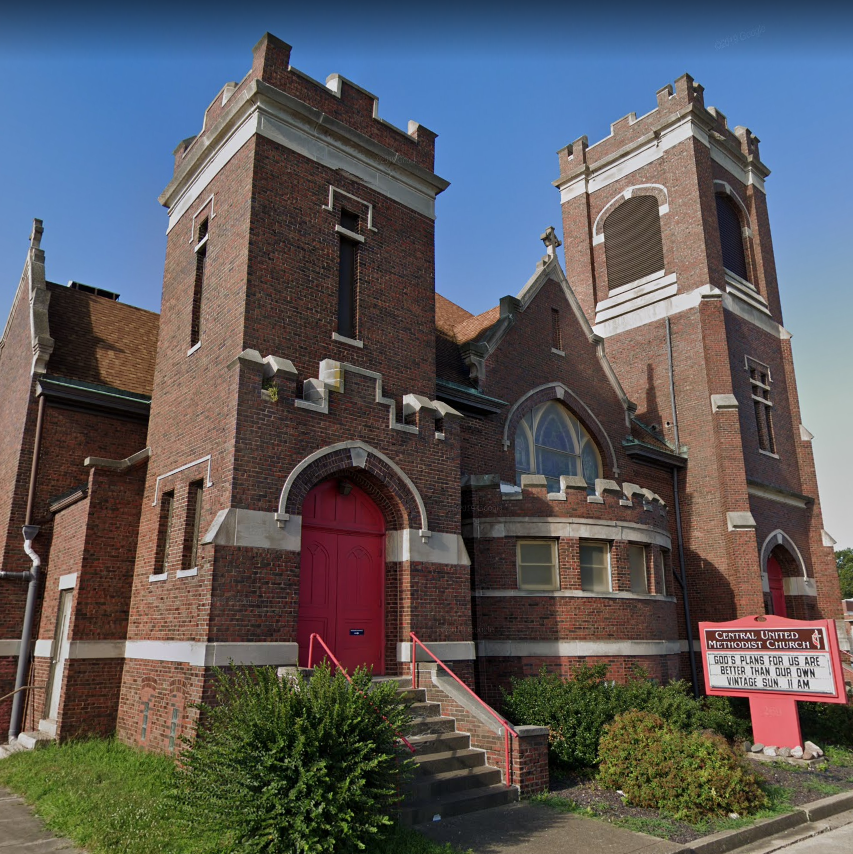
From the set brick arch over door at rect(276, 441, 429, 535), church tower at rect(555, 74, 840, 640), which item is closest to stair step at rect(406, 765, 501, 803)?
brick arch over door at rect(276, 441, 429, 535)

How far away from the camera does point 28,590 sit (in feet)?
47.6

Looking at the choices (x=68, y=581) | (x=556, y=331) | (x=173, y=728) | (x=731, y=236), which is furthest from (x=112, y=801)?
(x=731, y=236)

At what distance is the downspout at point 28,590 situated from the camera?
13.8 metres

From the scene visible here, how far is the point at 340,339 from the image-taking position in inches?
523

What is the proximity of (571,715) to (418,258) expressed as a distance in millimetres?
9128

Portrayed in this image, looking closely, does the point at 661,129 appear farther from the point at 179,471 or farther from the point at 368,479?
the point at 179,471

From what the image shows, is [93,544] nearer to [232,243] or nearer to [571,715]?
[232,243]

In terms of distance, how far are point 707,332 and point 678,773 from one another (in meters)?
16.6

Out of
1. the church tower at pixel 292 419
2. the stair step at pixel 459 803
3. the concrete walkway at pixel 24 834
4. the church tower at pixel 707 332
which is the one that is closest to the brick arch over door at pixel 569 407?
the church tower at pixel 707 332

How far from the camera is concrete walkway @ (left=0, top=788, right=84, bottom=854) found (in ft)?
25.8

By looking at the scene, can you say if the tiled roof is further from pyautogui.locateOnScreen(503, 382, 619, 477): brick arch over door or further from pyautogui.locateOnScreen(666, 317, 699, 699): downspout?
pyautogui.locateOnScreen(666, 317, 699, 699): downspout

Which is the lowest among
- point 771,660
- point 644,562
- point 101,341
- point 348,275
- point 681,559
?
point 771,660

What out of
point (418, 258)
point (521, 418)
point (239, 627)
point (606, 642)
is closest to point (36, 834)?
point (239, 627)

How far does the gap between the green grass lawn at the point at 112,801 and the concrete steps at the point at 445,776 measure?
96cm
